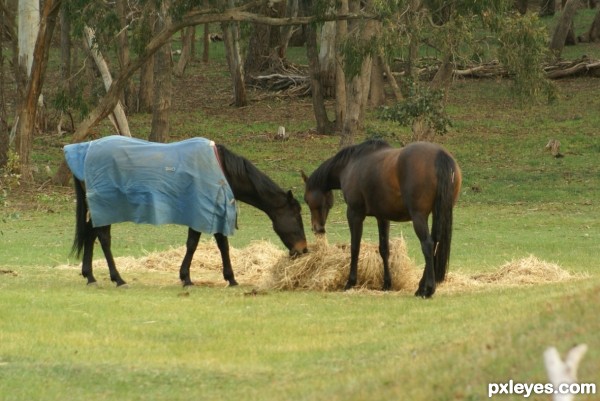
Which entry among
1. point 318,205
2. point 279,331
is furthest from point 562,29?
point 279,331

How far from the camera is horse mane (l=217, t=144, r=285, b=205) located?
14.2m

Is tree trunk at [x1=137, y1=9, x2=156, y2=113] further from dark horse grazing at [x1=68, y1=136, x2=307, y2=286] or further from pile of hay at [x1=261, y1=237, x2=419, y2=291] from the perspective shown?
pile of hay at [x1=261, y1=237, x2=419, y2=291]

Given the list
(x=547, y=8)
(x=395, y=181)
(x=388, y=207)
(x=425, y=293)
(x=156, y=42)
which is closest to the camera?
(x=425, y=293)

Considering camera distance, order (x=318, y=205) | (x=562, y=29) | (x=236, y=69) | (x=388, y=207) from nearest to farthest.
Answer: (x=388, y=207) < (x=318, y=205) < (x=236, y=69) < (x=562, y=29)

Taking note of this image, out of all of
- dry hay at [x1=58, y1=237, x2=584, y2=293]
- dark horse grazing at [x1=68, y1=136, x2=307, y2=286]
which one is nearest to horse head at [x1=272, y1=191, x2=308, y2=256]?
dark horse grazing at [x1=68, y1=136, x2=307, y2=286]

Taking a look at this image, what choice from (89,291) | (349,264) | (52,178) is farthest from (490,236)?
(52,178)

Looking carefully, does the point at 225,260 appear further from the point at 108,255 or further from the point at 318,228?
the point at 108,255

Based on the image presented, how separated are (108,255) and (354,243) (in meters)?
3.03

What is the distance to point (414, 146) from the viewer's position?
1265 centimetres

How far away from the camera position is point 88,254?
A: 14422 millimetres

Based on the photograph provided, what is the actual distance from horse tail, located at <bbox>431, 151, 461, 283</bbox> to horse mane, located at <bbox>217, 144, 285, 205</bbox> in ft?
8.42

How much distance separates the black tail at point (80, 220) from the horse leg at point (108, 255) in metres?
0.24

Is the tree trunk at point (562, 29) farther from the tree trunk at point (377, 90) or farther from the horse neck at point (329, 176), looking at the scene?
the horse neck at point (329, 176)

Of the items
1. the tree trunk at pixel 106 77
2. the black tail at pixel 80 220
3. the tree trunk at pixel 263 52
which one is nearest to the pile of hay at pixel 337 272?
the black tail at pixel 80 220
